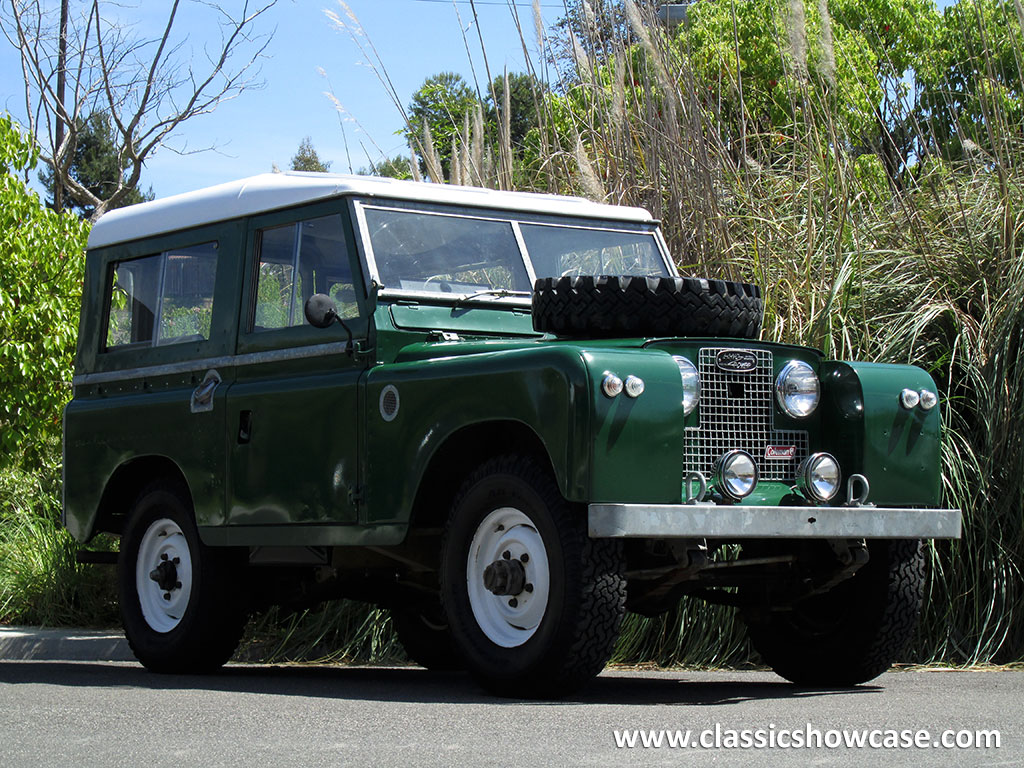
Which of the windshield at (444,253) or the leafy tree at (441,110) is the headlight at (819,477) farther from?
the leafy tree at (441,110)

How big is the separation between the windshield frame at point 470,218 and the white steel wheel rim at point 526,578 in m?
1.38

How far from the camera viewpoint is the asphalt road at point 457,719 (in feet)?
15.8

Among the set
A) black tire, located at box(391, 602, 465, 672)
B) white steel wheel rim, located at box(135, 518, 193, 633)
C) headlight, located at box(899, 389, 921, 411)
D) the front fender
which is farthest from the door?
headlight, located at box(899, 389, 921, 411)

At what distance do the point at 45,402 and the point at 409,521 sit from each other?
6183mm

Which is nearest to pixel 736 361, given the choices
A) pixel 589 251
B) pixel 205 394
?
pixel 589 251

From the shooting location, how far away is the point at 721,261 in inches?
373

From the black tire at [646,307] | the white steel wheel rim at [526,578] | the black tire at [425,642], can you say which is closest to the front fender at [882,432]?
the black tire at [646,307]

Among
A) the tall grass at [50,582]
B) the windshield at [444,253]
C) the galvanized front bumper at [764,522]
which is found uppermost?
the windshield at [444,253]

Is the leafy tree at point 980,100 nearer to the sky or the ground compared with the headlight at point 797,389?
nearer to the sky

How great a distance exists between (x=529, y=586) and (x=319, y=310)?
1.67m

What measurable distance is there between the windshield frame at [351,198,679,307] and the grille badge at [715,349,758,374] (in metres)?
1.20

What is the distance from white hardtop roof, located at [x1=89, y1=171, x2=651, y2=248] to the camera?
25.0 ft

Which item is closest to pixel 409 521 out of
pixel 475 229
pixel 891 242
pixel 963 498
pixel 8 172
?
pixel 475 229

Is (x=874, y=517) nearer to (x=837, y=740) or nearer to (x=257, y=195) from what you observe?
(x=837, y=740)
